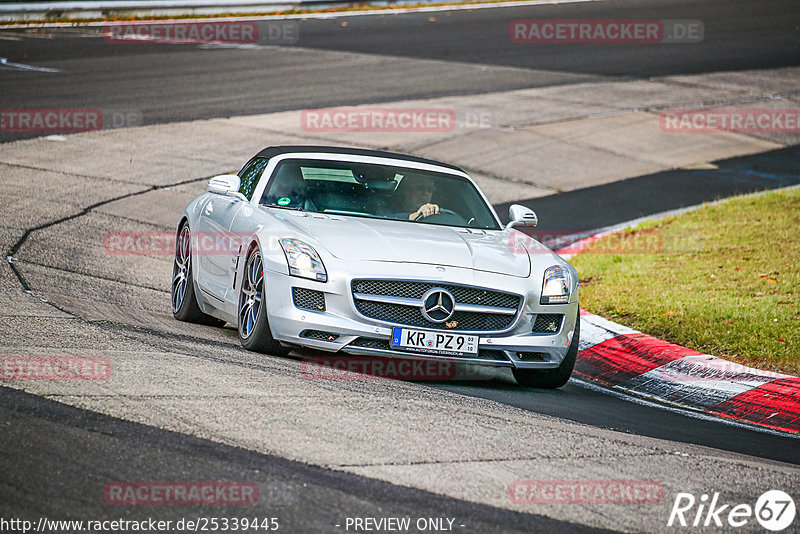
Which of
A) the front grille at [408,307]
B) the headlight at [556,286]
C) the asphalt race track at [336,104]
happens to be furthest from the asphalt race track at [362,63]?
the headlight at [556,286]

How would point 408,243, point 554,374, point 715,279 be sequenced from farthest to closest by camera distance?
point 715,279 < point 554,374 < point 408,243

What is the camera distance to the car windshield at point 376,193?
833 cm

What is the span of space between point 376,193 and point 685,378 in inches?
103

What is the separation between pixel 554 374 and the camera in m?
7.82

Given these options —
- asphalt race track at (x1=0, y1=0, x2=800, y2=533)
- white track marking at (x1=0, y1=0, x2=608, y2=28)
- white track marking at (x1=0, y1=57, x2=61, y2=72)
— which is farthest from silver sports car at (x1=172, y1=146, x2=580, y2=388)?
white track marking at (x1=0, y1=0, x2=608, y2=28)

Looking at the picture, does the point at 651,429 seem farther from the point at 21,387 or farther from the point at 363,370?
the point at 21,387

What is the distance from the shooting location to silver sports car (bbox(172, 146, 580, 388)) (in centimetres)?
714

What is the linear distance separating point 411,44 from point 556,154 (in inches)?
421

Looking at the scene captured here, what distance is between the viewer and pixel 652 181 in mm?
17438

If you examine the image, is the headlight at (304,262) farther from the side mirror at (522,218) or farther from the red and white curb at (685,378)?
the red and white curb at (685,378)

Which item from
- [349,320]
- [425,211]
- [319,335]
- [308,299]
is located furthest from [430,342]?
[425,211]

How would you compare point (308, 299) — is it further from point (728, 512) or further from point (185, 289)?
point (728, 512)

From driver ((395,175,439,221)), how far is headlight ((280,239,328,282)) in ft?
4.25

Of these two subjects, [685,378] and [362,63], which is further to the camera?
[362,63]
